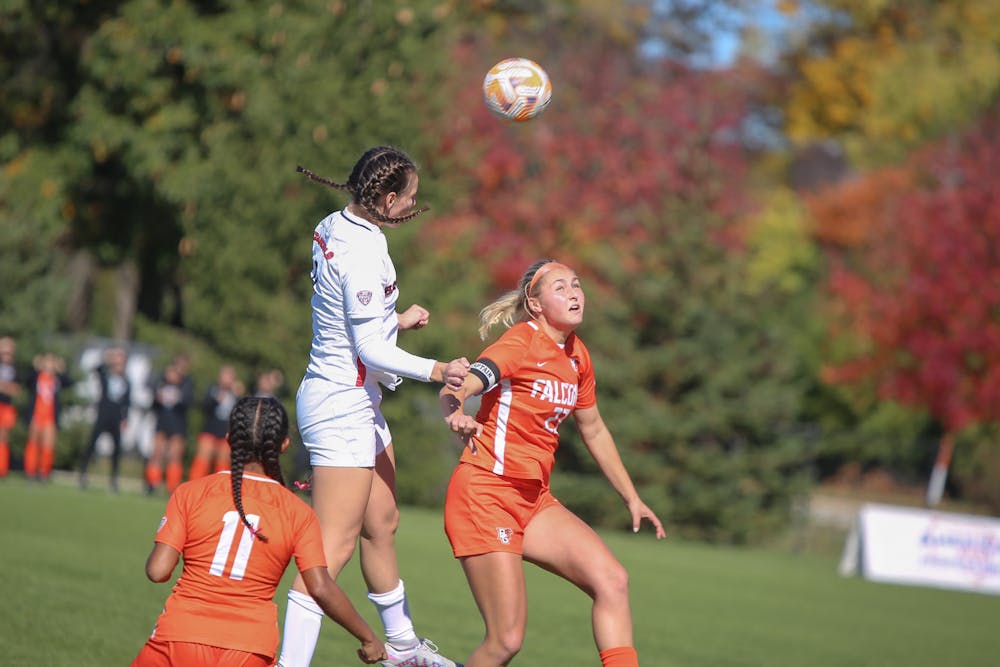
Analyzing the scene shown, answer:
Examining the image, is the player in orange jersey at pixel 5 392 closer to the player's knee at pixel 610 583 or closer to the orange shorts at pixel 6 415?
the orange shorts at pixel 6 415

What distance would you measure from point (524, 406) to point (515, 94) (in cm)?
186

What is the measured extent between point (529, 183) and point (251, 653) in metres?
29.4

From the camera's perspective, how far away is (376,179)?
6.14 meters

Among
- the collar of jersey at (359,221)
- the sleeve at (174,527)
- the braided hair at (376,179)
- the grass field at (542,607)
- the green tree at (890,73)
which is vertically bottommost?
the grass field at (542,607)

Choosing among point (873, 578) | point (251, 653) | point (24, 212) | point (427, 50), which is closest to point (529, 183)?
point (427, 50)

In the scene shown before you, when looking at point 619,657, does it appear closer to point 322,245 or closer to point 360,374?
point 360,374

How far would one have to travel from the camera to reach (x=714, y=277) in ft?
87.7

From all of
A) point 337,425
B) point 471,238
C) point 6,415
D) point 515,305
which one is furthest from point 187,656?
point 471,238

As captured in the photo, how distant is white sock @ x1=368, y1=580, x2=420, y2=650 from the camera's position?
21.8ft

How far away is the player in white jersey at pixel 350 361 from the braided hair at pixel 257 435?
869 mm

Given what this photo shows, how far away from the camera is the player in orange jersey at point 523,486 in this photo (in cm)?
620

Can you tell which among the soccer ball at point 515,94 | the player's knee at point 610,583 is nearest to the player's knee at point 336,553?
the player's knee at point 610,583

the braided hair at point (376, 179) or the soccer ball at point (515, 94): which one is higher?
the soccer ball at point (515, 94)

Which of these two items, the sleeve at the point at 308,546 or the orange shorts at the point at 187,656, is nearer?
the orange shorts at the point at 187,656
